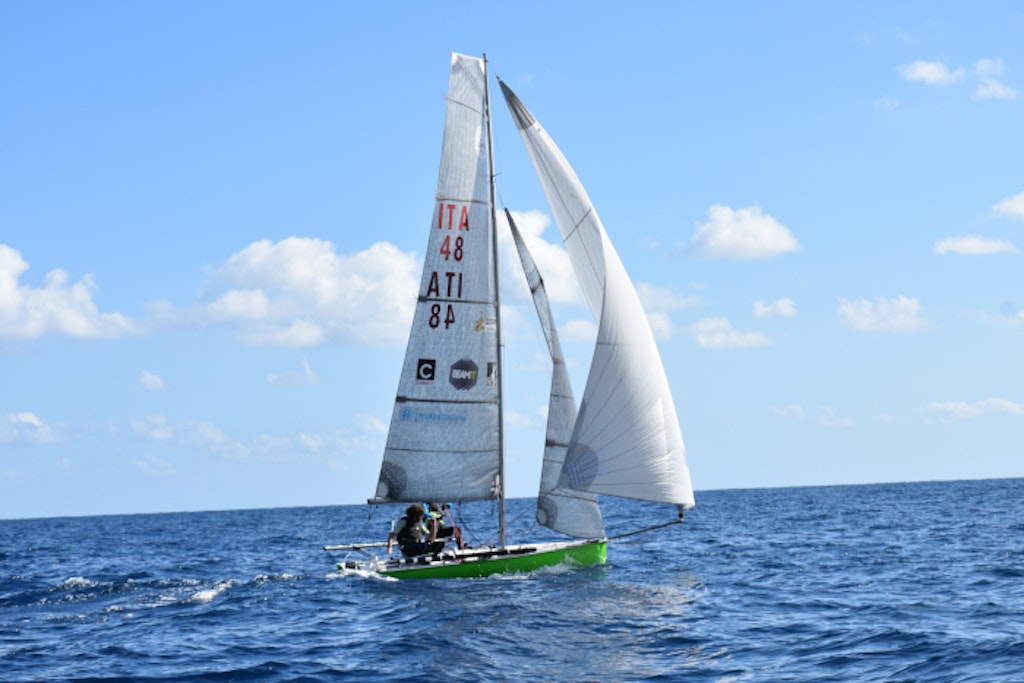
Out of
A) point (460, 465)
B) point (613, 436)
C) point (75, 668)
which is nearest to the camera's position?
point (75, 668)

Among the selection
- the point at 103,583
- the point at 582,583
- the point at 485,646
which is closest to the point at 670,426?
the point at 582,583

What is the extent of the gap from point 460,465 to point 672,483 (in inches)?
→ 198

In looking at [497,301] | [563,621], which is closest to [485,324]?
[497,301]

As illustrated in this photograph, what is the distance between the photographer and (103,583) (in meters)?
26.4

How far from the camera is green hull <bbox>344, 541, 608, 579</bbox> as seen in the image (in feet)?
72.9

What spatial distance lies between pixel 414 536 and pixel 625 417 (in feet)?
17.6

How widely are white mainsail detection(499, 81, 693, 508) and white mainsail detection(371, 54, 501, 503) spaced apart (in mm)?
2994

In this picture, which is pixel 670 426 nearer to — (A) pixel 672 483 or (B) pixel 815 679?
(A) pixel 672 483

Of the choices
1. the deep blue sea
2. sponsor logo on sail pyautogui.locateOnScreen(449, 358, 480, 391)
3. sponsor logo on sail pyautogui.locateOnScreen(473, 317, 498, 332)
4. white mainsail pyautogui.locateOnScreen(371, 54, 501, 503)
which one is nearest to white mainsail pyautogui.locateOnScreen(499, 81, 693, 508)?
the deep blue sea

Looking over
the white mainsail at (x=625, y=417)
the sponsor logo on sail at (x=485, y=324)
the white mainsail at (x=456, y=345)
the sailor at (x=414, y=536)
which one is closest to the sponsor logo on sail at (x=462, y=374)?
the white mainsail at (x=456, y=345)

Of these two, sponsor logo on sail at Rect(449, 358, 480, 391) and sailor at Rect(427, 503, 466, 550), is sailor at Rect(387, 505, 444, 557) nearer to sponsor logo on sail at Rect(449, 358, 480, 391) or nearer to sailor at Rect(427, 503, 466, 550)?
sailor at Rect(427, 503, 466, 550)

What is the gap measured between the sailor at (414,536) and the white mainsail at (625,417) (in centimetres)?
337

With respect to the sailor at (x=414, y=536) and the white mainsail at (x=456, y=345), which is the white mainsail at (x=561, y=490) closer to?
the white mainsail at (x=456, y=345)

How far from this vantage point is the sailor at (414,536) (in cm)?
2258
